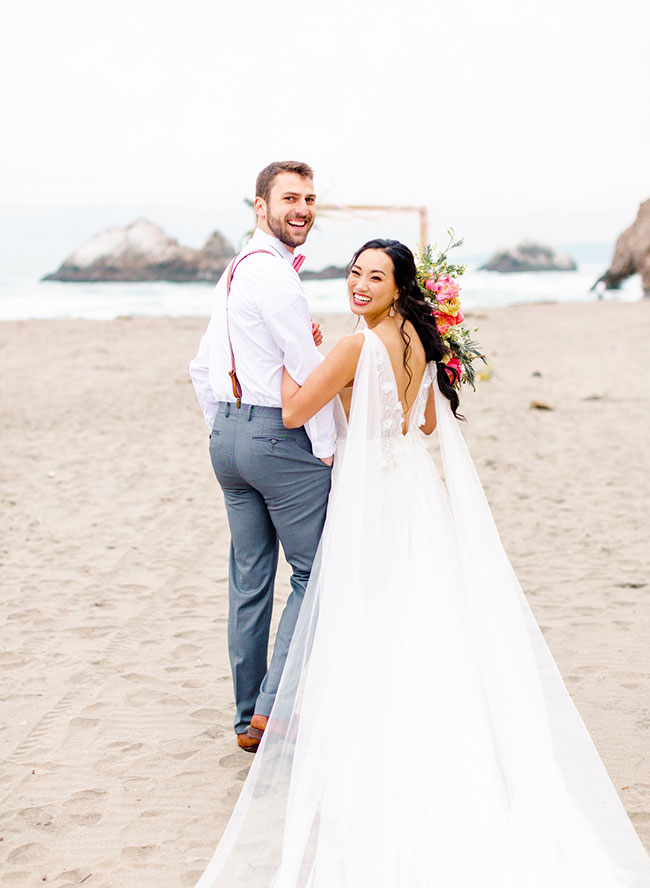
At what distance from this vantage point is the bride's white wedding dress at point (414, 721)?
106 inches

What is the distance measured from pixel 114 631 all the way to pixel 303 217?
2847mm

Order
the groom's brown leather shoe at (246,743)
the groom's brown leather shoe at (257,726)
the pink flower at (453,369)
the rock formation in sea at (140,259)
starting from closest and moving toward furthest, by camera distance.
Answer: the pink flower at (453,369) → the groom's brown leather shoe at (257,726) → the groom's brown leather shoe at (246,743) → the rock formation in sea at (140,259)

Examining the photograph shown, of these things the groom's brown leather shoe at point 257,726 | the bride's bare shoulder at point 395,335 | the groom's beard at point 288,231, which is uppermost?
the groom's beard at point 288,231

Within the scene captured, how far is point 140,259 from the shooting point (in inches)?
1460

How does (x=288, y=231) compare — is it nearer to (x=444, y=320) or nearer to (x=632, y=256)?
(x=444, y=320)

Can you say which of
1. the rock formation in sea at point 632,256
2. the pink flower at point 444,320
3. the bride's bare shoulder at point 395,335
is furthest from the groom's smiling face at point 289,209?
the rock formation in sea at point 632,256

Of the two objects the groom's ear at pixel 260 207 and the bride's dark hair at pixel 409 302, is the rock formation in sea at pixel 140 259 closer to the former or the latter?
the groom's ear at pixel 260 207

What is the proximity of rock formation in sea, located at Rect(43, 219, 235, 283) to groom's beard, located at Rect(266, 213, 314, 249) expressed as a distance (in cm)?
3432

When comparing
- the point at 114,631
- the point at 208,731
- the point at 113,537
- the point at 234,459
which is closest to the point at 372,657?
the point at 234,459

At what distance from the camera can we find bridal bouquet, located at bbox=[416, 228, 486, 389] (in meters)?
3.32

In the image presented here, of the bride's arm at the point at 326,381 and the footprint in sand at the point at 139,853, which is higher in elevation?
the bride's arm at the point at 326,381

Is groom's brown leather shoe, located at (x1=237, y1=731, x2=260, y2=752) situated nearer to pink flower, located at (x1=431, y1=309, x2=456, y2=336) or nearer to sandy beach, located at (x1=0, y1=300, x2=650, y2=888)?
sandy beach, located at (x1=0, y1=300, x2=650, y2=888)

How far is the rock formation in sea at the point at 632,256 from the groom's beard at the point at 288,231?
33.1 m

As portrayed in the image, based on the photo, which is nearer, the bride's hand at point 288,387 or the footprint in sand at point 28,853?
the footprint in sand at point 28,853
